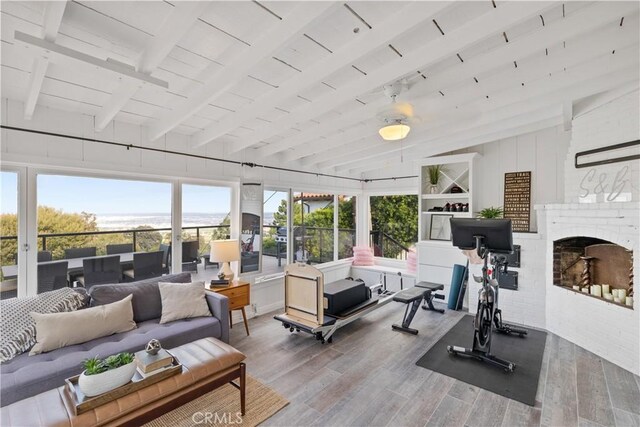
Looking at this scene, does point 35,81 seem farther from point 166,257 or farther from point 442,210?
point 442,210

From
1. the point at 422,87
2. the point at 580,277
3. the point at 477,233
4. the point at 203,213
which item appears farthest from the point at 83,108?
the point at 580,277

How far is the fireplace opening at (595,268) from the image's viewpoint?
10.7 ft

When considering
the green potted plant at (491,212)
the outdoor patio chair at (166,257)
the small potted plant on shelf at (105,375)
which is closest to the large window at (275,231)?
the outdoor patio chair at (166,257)

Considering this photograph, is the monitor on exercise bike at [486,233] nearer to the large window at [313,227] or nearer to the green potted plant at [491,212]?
the green potted plant at [491,212]

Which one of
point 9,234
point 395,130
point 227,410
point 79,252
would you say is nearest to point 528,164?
point 395,130

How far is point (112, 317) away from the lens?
→ 8.86ft

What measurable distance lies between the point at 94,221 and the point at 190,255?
116 cm

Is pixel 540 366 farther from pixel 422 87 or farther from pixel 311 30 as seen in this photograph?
pixel 311 30

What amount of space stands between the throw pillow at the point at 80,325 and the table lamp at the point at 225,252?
3.49ft

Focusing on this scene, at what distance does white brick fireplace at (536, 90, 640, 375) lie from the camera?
9.90ft

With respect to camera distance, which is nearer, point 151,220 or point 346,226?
point 151,220

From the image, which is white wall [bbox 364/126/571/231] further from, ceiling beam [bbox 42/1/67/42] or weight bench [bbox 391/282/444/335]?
ceiling beam [bbox 42/1/67/42]

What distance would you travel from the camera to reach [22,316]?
2.40 m

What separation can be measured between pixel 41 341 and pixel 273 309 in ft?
9.38
